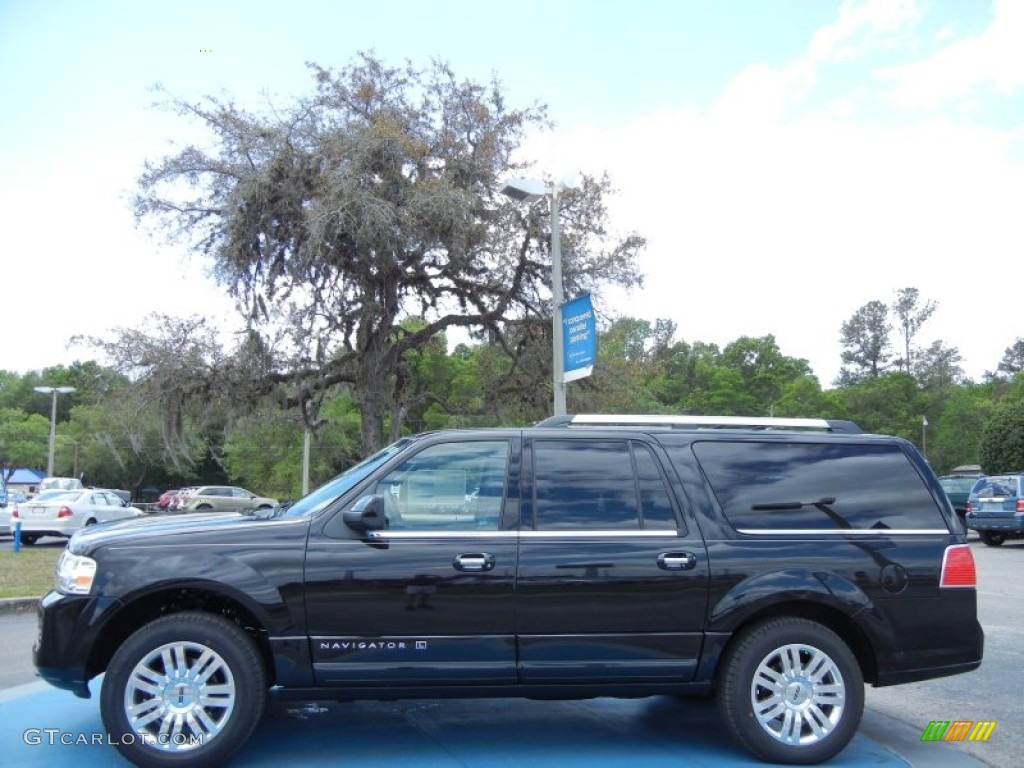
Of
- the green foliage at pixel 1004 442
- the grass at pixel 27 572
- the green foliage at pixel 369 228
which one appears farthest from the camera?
the green foliage at pixel 1004 442

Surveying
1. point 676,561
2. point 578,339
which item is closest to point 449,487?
point 676,561

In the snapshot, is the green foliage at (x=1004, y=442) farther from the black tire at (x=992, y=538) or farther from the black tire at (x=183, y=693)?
the black tire at (x=183, y=693)

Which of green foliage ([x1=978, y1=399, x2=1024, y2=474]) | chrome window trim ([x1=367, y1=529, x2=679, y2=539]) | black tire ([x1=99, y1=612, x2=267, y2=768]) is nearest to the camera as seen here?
black tire ([x1=99, y1=612, x2=267, y2=768])

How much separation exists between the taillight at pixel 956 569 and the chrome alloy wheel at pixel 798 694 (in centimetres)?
87

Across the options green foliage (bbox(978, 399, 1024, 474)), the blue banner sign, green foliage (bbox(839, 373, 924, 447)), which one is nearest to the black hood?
the blue banner sign

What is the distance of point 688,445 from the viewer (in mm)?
5535

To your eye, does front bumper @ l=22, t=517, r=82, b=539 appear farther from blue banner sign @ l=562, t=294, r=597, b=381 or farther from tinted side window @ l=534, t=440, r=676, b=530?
tinted side window @ l=534, t=440, r=676, b=530

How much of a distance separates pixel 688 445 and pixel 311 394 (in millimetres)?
17926

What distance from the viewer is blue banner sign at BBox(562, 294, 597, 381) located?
10781 mm

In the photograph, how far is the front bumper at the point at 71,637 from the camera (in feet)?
15.7

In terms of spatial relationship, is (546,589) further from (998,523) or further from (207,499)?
(207,499)

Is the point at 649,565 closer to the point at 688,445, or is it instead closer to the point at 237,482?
the point at 688,445

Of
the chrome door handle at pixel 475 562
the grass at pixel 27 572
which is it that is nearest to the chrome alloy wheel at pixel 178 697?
the chrome door handle at pixel 475 562

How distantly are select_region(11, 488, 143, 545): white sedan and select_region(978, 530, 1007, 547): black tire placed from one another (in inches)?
782
